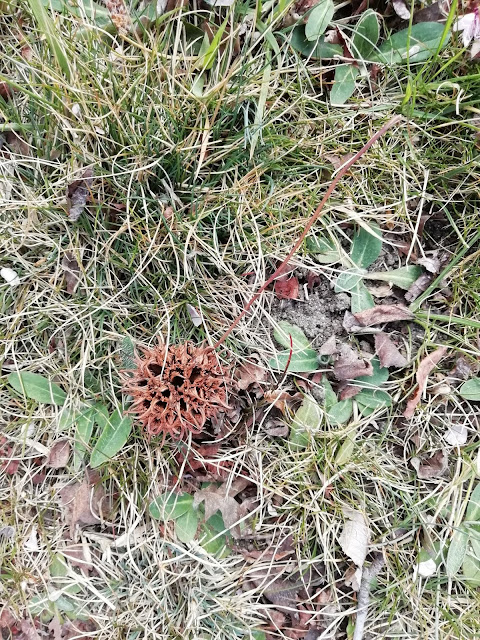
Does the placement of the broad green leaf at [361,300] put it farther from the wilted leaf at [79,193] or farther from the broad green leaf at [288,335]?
the wilted leaf at [79,193]

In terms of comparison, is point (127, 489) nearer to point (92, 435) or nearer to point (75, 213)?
point (92, 435)

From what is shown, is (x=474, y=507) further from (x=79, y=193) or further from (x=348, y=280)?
(x=79, y=193)

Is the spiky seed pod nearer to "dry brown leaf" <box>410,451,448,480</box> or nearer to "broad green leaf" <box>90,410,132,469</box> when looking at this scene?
"broad green leaf" <box>90,410,132,469</box>

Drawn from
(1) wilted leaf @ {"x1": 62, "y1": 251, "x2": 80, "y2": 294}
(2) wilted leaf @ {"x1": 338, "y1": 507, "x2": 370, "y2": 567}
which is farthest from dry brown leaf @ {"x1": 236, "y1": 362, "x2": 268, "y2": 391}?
(1) wilted leaf @ {"x1": 62, "y1": 251, "x2": 80, "y2": 294}

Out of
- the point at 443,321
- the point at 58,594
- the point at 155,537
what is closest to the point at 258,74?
the point at 443,321

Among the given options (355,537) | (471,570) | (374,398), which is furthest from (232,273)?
(471,570)

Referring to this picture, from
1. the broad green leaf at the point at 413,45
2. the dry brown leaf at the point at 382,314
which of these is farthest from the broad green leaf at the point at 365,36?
the dry brown leaf at the point at 382,314
